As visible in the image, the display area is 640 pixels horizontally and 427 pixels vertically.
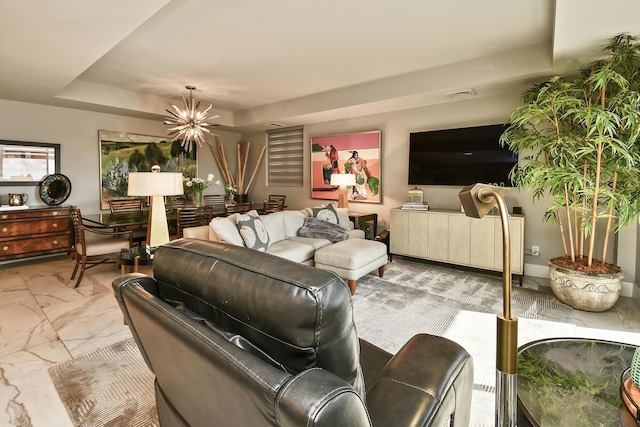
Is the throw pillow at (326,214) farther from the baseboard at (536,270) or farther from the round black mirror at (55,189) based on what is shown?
the round black mirror at (55,189)

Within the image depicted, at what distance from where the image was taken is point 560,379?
1391mm

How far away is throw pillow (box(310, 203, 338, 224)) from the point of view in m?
4.42

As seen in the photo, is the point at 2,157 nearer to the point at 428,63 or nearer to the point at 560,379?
the point at 428,63

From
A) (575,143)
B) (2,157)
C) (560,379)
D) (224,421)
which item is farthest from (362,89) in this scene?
(2,157)

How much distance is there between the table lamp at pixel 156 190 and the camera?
2920 millimetres

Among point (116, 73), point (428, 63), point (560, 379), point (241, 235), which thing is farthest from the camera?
point (116, 73)

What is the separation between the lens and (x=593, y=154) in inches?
119

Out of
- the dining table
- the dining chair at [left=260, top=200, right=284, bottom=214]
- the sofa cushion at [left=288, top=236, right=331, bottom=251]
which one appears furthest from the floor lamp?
the dining chair at [left=260, top=200, right=284, bottom=214]

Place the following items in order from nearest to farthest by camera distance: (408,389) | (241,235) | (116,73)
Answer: (408,389) → (241,235) → (116,73)

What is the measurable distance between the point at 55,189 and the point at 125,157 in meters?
1.15

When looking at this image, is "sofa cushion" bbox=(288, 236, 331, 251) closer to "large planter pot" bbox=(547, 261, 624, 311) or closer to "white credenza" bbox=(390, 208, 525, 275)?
"white credenza" bbox=(390, 208, 525, 275)

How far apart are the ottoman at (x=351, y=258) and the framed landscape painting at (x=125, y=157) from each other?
161 inches

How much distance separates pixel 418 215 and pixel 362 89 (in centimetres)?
196

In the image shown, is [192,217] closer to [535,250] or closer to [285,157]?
[285,157]
